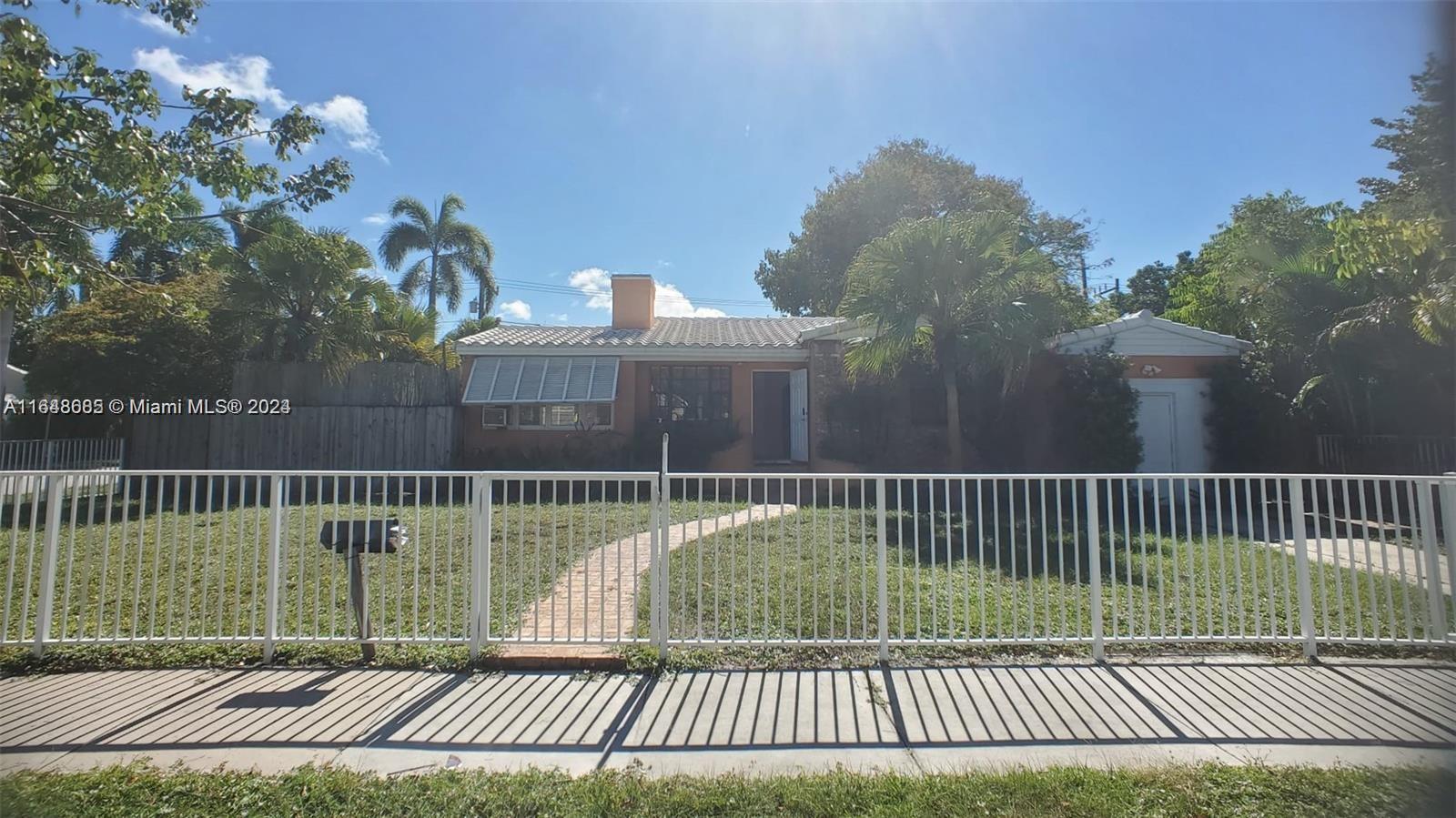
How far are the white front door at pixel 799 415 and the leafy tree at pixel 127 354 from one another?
1348cm

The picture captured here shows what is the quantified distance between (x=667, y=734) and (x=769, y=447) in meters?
12.8

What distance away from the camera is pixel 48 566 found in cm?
439

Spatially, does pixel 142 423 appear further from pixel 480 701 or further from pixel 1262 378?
pixel 1262 378

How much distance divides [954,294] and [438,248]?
23.7 metres

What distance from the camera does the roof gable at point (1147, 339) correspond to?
1270 cm

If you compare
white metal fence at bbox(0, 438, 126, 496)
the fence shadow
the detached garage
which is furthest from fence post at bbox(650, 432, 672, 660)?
white metal fence at bbox(0, 438, 126, 496)

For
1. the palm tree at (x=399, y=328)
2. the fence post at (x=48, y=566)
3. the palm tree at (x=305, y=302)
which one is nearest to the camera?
the fence post at (x=48, y=566)

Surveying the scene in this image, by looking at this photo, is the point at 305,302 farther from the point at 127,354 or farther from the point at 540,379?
the point at 127,354

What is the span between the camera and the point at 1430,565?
438 centimetres

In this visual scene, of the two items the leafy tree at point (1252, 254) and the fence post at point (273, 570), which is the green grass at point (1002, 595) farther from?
the leafy tree at point (1252, 254)

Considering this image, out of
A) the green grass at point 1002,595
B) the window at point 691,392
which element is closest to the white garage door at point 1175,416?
the green grass at point 1002,595

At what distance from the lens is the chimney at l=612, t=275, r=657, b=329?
16.9m

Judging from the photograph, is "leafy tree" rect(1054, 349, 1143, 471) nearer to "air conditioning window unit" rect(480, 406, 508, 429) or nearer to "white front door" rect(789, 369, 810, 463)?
"white front door" rect(789, 369, 810, 463)

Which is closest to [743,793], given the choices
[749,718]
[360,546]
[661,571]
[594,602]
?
[749,718]
